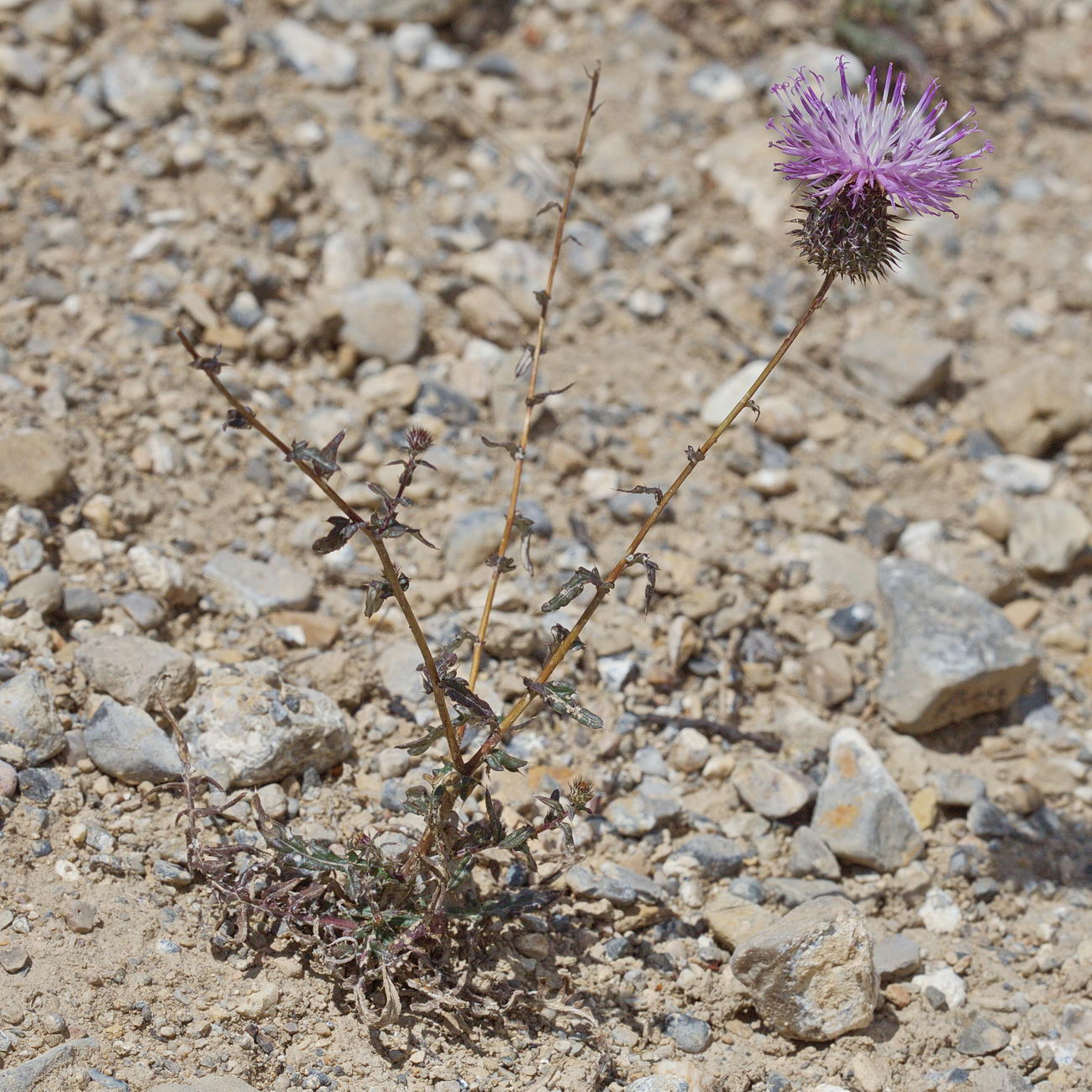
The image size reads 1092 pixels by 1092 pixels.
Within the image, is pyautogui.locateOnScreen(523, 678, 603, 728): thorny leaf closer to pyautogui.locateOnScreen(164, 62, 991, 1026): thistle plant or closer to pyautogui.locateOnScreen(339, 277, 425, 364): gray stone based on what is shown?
pyautogui.locateOnScreen(164, 62, 991, 1026): thistle plant

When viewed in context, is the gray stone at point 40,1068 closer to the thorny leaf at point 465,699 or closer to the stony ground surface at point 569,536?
the stony ground surface at point 569,536

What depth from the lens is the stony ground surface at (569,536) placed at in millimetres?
2926

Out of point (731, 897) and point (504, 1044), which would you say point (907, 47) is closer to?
point (731, 897)

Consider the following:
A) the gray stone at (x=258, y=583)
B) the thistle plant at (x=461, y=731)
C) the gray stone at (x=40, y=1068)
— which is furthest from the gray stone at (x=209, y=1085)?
the gray stone at (x=258, y=583)

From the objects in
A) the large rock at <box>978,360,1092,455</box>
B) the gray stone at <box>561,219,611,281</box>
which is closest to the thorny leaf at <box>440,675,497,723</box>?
the gray stone at <box>561,219,611,281</box>

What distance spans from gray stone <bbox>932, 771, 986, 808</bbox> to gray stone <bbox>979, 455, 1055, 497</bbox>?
1.53 metres

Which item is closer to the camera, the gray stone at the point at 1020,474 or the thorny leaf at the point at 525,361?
the thorny leaf at the point at 525,361

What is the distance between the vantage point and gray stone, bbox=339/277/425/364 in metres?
4.57

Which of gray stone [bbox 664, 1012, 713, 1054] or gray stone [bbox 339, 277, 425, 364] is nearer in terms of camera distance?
gray stone [bbox 664, 1012, 713, 1054]

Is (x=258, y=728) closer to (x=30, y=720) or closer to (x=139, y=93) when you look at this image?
(x=30, y=720)

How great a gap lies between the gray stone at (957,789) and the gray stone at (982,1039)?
76 centimetres

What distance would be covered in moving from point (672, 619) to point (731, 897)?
3.42ft

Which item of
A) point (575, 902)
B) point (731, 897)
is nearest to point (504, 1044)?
point (575, 902)

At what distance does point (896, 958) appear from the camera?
317 cm
